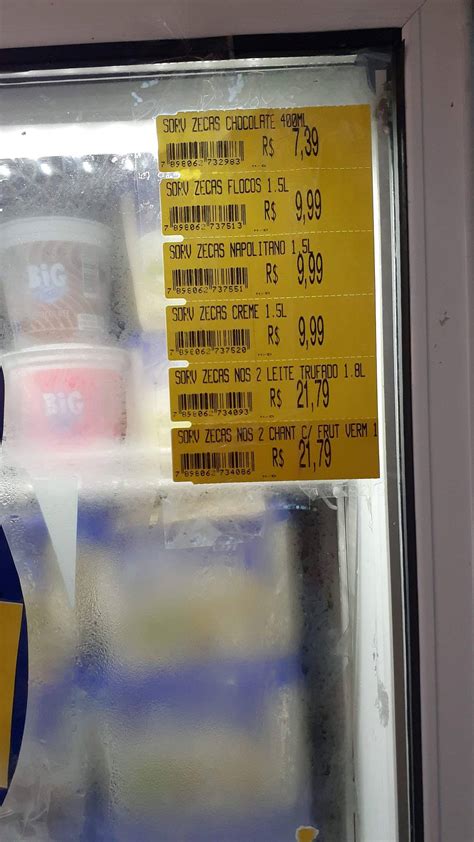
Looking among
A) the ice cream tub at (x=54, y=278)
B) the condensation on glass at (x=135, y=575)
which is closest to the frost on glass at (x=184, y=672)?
the condensation on glass at (x=135, y=575)

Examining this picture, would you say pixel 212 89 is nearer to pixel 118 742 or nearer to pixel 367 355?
pixel 367 355

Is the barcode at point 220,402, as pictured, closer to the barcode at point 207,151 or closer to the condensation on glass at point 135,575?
the condensation on glass at point 135,575

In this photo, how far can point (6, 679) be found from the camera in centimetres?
76

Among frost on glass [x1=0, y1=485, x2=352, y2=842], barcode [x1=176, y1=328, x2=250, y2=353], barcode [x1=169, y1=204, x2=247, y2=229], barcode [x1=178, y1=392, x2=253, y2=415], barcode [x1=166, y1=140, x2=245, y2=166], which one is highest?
barcode [x1=166, y1=140, x2=245, y2=166]

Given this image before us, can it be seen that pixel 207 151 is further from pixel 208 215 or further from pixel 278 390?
pixel 278 390

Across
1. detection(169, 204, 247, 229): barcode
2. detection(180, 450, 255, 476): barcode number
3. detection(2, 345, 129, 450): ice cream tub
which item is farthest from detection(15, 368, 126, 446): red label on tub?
detection(169, 204, 247, 229): barcode

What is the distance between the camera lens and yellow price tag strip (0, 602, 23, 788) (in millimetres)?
758

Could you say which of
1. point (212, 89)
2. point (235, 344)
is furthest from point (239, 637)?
point (212, 89)

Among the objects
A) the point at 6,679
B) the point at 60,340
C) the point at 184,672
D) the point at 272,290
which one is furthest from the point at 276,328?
the point at 6,679

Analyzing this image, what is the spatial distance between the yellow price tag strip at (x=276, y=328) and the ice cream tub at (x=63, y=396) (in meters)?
0.11

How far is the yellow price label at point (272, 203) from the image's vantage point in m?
0.72

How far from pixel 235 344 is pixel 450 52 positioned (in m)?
0.41

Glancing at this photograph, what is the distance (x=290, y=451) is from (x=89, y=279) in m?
0.33

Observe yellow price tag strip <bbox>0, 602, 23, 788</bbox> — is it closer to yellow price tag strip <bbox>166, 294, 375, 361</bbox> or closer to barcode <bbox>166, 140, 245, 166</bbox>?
yellow price tag strip <bbox>166, 294, 375, 361</bbox>
